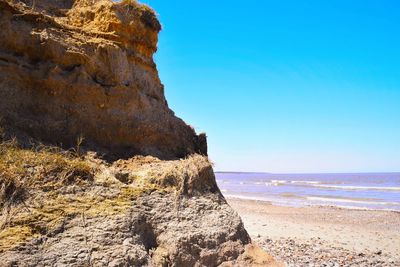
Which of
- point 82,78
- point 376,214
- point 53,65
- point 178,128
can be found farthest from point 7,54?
point 376,214

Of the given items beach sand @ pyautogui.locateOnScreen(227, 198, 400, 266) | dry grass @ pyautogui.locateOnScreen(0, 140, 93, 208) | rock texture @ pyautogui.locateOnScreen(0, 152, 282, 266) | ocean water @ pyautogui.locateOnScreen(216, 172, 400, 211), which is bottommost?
beach sand @ pyautogui.locateOnScreen(227, 198, 400, 266)

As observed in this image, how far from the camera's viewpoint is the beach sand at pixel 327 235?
466 inches

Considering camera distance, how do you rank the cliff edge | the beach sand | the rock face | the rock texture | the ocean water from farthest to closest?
the ocean water → the beach sand → the rock face → the cliff edge → the rock texture

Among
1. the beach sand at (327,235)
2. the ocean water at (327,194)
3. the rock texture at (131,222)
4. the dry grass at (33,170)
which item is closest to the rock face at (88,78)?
the dry grass at (33,170)

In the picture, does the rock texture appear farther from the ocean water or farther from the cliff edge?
the ocean water

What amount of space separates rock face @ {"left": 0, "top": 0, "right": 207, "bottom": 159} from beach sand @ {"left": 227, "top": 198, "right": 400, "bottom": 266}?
20.9ft

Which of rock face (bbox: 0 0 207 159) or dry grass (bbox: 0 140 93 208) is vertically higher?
rock face (bbox: 0 0 207 159)

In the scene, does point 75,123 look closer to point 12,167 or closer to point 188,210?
point 12,167

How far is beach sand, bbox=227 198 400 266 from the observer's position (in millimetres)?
11831

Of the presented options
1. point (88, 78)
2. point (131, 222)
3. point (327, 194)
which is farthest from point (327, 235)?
point (327, 194)

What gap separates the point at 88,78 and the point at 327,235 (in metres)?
13.7

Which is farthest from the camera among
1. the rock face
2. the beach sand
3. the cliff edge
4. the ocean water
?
the ocean water

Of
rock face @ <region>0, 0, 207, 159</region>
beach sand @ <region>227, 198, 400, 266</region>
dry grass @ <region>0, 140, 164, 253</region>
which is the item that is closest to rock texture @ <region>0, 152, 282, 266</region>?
dry grass @ <region>0, 140, 164, 253</region>

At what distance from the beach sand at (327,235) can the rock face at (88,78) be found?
6.36 metres
